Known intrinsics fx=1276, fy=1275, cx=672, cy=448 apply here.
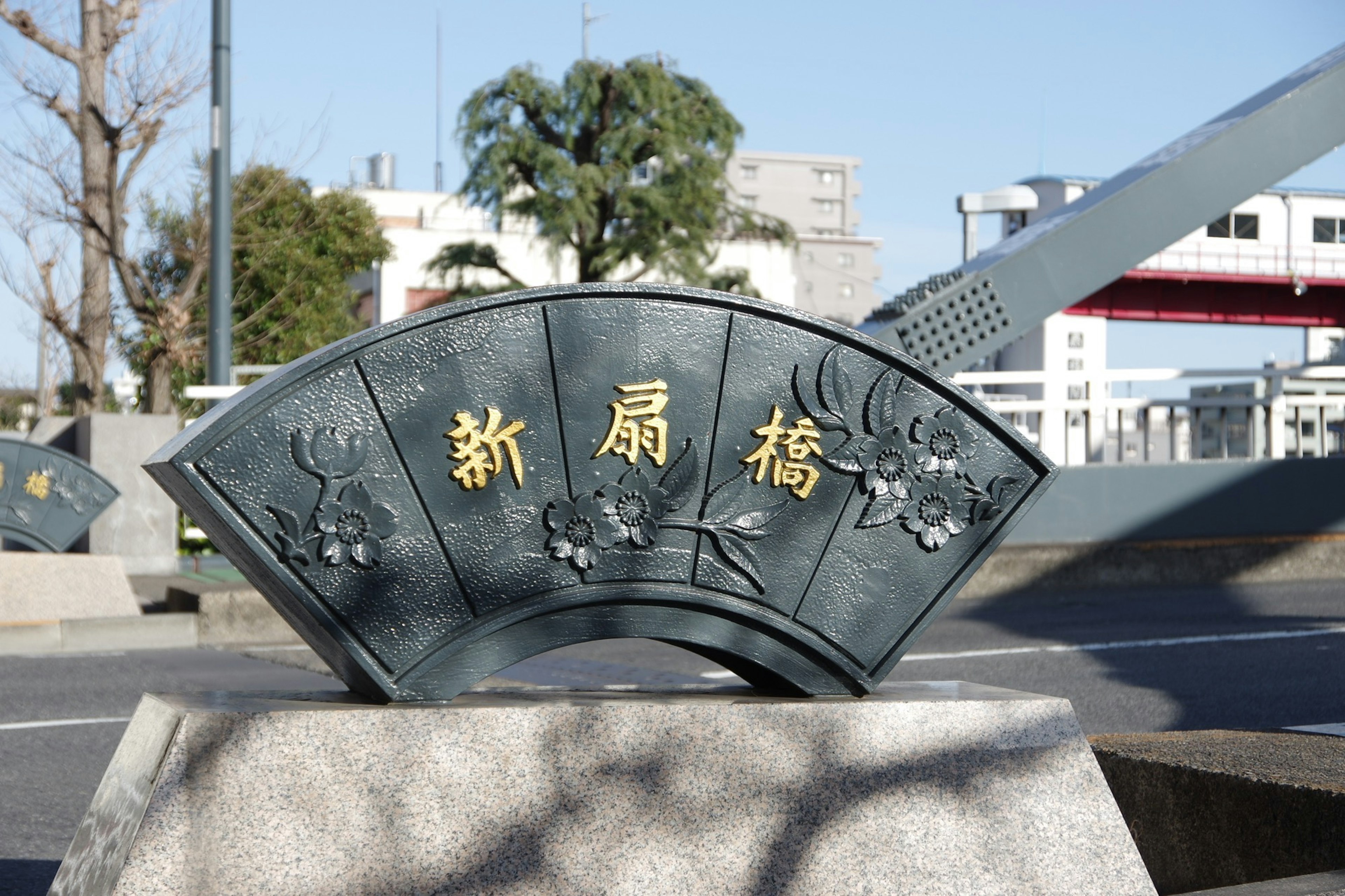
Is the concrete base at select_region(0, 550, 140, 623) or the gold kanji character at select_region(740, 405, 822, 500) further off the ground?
the gold kanji character at select_region(740, 405, 822, 500)

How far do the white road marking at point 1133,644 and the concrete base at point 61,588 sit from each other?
5.48m

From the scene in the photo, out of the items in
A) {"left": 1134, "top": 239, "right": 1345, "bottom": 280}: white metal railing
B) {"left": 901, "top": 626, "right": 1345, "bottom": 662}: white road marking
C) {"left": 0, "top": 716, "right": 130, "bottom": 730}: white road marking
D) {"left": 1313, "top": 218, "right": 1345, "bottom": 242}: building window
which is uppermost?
{"left": 1313, "top": 218, "right": 1345, "bottom": 242}: building window

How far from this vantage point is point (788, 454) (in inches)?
117

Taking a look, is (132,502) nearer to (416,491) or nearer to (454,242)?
(416,491)

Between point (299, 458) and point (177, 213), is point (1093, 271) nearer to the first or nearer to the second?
point (299, 458)

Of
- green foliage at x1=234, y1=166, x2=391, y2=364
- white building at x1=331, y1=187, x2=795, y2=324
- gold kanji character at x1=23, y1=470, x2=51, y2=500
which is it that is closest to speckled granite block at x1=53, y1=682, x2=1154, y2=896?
gold kanji character at x1=23, y1=470, x2=51, y2=500

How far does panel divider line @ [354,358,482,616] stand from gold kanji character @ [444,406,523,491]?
0.28ft

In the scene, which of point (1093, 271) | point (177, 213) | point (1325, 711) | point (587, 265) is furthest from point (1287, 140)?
point (587, 265)

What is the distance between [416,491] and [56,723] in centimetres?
417

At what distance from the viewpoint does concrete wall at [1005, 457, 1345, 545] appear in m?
10.6

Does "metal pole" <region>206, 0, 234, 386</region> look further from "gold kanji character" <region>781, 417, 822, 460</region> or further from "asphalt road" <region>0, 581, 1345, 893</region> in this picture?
"gold kanji character" <region>781, 417, 822, 460</region>

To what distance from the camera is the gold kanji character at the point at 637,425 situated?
2812 mm

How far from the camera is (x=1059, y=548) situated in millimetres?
10023

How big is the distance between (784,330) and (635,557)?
637 millimetres
